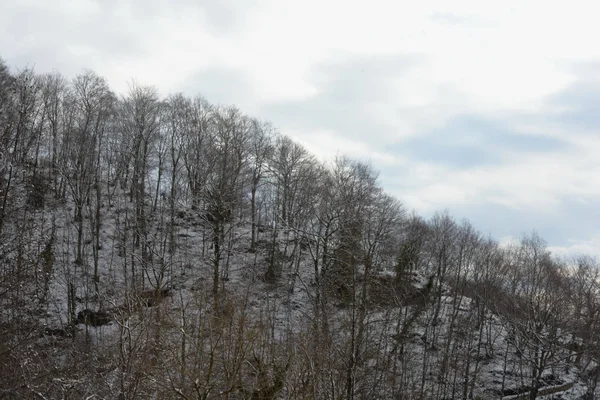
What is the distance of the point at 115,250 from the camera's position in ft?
117

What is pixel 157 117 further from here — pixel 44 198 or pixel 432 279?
pixel 432 279

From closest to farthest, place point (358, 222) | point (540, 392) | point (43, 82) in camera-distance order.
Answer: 1. point (358, 222)
2. point (540, 392)
3. point (43, 82)

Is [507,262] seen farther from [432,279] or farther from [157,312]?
[157,312]

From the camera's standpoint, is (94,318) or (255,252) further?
(255,252)

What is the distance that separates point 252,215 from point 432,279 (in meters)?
17.2

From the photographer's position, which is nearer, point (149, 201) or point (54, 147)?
point (54, 147)

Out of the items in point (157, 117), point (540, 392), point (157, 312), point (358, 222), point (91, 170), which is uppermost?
point (157, 117)

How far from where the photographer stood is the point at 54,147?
40125 millimetres

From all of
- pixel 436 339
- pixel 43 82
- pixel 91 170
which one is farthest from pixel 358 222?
pixel 43 82

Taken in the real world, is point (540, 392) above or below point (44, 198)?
below

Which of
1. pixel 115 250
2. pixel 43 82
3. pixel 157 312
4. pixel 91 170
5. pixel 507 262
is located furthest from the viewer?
pixel 507 262

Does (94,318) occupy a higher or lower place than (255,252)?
lower

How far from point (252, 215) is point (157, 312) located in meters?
24.5

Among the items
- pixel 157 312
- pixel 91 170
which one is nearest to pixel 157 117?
pixel 91 170
